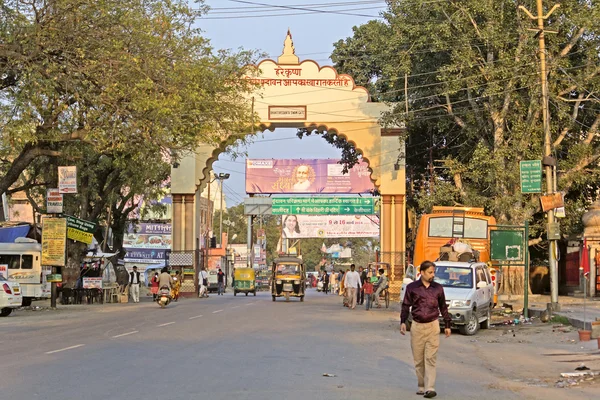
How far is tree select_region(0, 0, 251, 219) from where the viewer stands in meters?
24.3

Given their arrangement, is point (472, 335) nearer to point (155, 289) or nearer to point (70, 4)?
point (70, 4)

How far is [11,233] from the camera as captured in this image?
40438mm

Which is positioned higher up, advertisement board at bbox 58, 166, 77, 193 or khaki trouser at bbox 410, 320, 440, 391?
advertisement board at bbox 58, 166, 77, 193

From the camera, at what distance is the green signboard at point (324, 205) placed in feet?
205

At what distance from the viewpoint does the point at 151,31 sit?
1065 inches

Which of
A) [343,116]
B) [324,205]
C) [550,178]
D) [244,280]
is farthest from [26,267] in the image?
[324,205]

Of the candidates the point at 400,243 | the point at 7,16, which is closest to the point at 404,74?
the point at 400,243

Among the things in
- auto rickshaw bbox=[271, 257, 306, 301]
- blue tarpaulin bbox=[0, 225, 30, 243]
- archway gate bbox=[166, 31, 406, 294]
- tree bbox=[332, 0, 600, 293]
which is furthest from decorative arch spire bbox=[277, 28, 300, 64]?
blue tarpaulin bbox=[0, 225, 30, 243]

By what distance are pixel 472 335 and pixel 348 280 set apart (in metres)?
14.5

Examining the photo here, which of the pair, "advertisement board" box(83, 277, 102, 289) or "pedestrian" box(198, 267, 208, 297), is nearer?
"advertisement board" box(83, 277, 102, 289)

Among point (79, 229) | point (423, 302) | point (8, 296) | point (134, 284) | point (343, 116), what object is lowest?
point (134, 284)

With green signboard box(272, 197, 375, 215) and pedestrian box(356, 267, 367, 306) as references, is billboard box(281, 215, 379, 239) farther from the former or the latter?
pedestrian box(356, 267, 367, 306)

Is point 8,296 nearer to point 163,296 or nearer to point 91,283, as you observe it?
point 163,296

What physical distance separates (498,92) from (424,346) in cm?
2379
